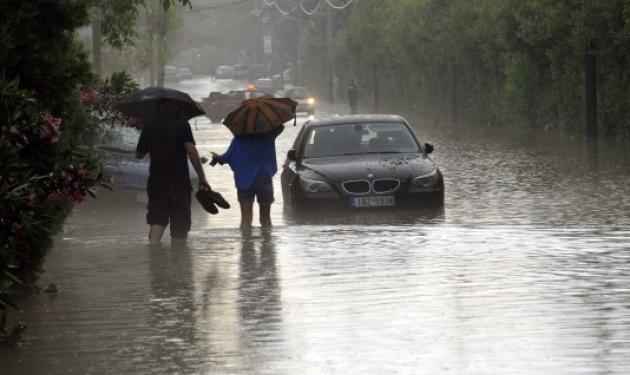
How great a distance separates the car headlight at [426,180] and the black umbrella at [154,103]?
388cm

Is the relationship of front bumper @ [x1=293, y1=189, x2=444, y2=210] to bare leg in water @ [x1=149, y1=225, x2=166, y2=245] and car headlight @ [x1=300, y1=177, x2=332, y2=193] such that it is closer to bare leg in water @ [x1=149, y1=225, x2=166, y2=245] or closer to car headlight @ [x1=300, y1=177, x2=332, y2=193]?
car headlight @ [x1=300, y1=177, x2=332, y2=193]

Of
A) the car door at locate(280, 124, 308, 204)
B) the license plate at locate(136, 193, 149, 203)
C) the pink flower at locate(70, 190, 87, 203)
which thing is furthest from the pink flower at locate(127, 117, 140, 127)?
the pink flower at locate(70, 190, 87, 203)

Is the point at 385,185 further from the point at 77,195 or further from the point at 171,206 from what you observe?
the point at 77,195

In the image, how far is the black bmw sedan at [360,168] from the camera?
1914 cm

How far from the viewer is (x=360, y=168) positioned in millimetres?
19500

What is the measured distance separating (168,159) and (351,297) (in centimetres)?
428

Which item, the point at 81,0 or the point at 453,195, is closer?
the point at 81,0

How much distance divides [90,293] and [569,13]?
28.1m

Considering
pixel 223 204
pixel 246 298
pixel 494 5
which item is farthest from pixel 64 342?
pixel 494 5

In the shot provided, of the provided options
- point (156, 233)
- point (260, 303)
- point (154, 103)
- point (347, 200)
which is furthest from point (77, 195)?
point (347, 200)

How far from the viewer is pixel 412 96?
68.6 metres

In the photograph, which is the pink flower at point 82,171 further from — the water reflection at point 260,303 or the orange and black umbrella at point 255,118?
the orange and black umbrella at point 255,118

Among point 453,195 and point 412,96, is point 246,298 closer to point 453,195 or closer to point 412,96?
point 453,195

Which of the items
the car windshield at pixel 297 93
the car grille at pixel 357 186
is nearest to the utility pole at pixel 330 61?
the car windshield at pixel 297 93
